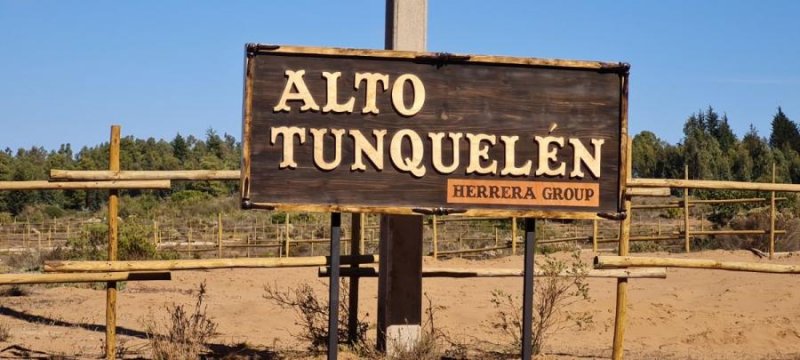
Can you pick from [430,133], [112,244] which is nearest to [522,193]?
[430,133]

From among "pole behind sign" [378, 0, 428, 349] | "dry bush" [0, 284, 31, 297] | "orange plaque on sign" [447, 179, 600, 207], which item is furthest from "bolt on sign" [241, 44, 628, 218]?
"dry bush" [0, 284, 31, 297]

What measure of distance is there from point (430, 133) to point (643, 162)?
68929 millimetres

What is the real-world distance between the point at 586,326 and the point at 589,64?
185 inches

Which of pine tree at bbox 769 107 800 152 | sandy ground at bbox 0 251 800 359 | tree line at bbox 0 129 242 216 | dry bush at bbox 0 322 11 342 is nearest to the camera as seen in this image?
dry bush at bbox 0 322 11 342

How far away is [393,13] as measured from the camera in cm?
880

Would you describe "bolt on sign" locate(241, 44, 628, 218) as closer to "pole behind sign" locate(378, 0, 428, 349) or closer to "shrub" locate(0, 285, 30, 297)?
"pole behind sign" locate(378, 0, 428, 349)

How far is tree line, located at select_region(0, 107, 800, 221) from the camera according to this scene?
6116cm

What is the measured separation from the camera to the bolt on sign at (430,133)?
299 inches

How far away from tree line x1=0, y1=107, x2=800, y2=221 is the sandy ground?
40320 mm

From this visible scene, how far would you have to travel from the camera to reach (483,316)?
1270 cm

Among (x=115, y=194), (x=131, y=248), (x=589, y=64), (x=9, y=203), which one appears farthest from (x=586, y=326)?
(x=9, y=203)

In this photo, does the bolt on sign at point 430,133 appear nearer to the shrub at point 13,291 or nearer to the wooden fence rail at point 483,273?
the wooden fence rail at point 483,273

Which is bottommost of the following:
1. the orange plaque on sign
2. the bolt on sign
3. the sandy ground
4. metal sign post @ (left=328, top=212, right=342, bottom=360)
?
the sandy ground

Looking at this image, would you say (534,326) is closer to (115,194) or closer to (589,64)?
(589,64)
